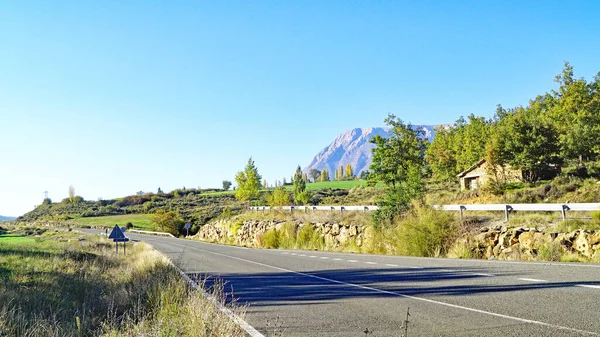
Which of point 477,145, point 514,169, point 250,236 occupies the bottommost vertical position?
point 250,236

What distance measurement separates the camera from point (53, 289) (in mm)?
12055

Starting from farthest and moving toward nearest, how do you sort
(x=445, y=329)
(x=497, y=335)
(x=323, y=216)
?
(x=323, y=216)
(x=445, y=329)
(x=497, y=335)

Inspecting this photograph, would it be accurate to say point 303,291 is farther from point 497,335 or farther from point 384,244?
point 384,244

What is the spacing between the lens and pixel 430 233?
18109 mm

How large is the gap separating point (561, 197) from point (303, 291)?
28.7m

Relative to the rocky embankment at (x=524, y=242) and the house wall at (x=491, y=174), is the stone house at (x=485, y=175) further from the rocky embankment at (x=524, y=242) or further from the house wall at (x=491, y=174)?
the rocky embankment at (x=524, y=242)

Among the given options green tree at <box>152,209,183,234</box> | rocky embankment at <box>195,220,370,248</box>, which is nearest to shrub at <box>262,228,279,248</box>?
rocky embankment at <box>195,220,370,248</box>

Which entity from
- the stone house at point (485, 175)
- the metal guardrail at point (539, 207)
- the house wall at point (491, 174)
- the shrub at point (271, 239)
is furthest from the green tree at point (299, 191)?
the metal guardrail at point (539, 207)

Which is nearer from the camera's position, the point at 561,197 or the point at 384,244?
the point at 384,244

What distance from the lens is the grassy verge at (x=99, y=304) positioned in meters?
6.21

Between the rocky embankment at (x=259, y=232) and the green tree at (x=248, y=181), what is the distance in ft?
26.4

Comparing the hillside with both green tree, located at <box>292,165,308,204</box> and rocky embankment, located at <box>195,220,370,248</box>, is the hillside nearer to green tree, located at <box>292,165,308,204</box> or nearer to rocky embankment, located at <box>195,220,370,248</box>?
green tree, located at <box>292,165,308,204</box>

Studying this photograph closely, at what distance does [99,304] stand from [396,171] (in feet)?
83.2

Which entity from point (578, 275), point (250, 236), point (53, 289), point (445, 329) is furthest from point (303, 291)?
point (250, 236)
